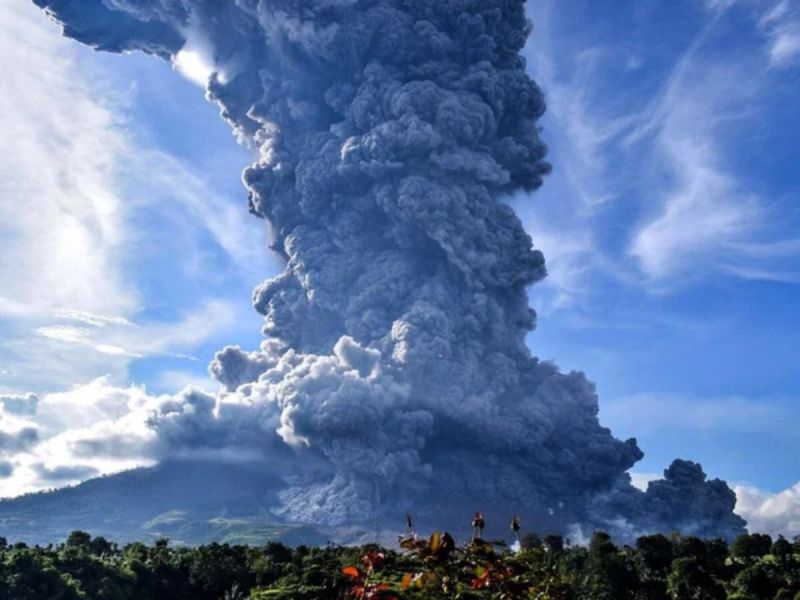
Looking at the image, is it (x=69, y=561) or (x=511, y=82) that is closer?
(x=69, y=561)

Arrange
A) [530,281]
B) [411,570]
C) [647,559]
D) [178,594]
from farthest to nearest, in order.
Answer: [530,281]
[647,559]
[178,594]
[411,570]

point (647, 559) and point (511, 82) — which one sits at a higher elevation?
point (511, 82)

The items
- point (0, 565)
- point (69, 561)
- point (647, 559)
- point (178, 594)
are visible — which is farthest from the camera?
point (647, 559)

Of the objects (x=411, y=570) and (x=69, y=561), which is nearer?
(x=411, y=570)

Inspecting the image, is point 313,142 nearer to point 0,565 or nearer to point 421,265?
point 421,265

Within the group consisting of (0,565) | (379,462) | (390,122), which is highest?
(390,122)

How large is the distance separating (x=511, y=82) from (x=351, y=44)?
124 ft

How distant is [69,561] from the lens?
6356cm

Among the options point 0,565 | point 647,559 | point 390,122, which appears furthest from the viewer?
point 390,122

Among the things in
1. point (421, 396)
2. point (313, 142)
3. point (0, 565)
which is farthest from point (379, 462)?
point (0, 565)

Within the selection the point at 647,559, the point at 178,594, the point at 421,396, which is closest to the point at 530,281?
Result: the point at 421,396

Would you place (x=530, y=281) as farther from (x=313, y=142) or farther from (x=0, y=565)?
(x=0, y=565)

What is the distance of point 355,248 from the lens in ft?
623

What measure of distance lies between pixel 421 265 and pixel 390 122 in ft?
114
